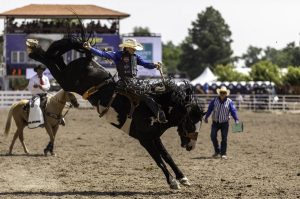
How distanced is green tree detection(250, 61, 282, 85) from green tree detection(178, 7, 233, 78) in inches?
1738

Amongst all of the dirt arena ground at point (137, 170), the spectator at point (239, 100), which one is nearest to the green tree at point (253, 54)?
the spectator at point (239, 100)

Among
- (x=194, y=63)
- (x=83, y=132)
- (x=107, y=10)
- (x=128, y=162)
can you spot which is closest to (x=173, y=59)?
(x=194, y=63)

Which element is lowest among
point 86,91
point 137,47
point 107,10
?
point 86,91

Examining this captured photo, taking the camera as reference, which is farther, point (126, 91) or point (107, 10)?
point (107, 10)

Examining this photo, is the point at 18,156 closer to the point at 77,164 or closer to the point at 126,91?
the point at 77,164

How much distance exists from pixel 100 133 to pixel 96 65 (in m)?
11.4

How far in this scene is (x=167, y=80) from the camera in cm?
994

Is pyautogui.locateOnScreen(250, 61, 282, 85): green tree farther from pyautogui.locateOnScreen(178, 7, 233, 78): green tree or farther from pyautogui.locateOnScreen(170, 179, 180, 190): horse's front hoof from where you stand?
pyautogui.locateOnScreen(170, 179, 180, 190): horse's front hoof

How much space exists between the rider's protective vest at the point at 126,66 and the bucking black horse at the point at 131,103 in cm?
17

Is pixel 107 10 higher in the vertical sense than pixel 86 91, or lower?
higher

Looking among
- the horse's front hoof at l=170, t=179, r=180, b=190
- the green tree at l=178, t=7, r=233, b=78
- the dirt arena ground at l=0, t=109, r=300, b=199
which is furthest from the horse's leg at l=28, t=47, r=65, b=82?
the green tree at l=178, t=7, r=233, b=78

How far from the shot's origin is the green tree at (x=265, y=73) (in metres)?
61.8

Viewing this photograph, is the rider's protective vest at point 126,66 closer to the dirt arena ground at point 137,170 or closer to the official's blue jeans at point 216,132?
the dirt arena ground at point 137,170

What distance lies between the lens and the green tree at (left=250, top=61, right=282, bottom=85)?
203ft
